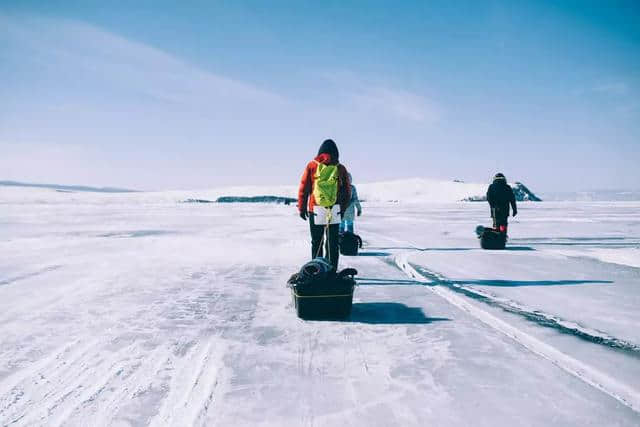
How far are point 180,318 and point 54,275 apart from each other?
3754 millimetres

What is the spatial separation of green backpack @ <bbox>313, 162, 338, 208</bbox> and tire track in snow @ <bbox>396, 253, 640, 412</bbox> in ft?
6.09

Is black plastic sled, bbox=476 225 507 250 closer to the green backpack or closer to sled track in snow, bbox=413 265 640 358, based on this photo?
sled track in snow, bbox=413 265 640 358

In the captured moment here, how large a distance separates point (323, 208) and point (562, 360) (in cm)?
311

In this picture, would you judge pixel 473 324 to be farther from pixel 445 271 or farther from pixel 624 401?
pixel 445 271

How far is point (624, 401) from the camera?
256 cm

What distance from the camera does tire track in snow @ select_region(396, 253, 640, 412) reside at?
104 inches

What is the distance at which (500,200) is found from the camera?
10.5m

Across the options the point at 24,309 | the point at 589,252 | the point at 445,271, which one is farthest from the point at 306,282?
the point at 589,252

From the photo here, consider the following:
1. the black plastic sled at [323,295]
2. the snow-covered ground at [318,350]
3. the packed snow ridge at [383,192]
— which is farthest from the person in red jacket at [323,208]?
the packed snow ridge at [383,192]

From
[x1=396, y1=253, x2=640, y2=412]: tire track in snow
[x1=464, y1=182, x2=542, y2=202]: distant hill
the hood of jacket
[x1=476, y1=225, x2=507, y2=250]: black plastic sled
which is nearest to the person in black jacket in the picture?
[x1=476, y1=225, x2=507, y2=250]: black plastic sled

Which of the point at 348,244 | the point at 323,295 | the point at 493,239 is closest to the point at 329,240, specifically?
the point at 323,295

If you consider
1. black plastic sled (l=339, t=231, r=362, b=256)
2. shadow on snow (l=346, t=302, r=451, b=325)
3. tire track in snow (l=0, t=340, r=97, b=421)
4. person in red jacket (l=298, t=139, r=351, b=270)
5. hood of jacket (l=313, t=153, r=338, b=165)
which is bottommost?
tire track in snow (l=0, t=340, r=97, b=421)

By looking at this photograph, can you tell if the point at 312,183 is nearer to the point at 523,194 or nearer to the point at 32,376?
the point at 32,376

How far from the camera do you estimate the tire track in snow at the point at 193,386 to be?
2387 millimetres
